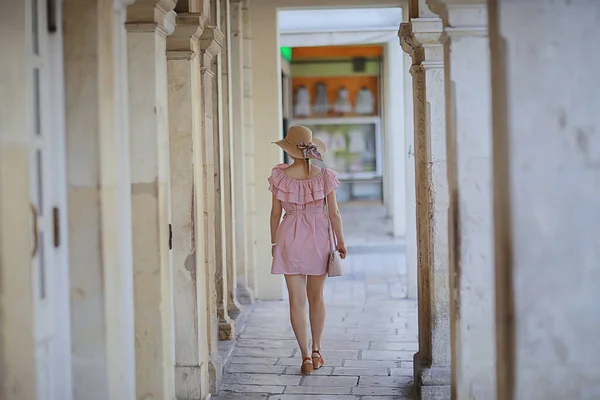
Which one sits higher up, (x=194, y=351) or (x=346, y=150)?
(x=346, y=150)

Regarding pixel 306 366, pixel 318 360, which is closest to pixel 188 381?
pixel 306 366

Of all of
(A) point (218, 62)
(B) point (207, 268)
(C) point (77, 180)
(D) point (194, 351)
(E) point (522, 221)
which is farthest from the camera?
(A) point (218, 62)

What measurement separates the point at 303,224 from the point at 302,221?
0.07 ft

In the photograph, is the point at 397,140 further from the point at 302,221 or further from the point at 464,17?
the point at 464,17

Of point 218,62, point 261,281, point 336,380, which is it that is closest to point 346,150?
point 261,281

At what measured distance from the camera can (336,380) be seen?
5273 millimetres

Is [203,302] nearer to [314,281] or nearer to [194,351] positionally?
[194,351]

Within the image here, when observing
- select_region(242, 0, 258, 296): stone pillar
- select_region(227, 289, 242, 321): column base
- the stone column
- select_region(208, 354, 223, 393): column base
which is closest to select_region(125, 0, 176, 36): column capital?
the stone column

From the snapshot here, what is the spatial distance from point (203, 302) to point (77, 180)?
1.61m

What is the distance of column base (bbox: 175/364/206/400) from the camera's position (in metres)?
4.52

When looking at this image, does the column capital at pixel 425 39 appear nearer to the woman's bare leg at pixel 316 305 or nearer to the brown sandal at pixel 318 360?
the woman's bare leg at pixel 316 305

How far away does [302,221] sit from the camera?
212 inches

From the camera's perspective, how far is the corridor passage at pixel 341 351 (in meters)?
5.05

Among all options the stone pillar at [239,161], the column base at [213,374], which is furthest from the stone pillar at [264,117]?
the column base at [213,374]
